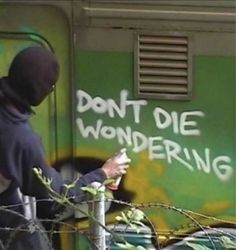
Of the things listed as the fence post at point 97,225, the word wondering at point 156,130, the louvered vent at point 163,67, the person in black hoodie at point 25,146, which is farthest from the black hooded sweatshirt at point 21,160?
the fence post at point 97,225

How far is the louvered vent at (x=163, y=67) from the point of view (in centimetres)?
473

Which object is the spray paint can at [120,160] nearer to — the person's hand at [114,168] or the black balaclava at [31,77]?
the person's hand at [114,168]

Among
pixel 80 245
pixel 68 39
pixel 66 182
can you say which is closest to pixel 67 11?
pixel 68 39

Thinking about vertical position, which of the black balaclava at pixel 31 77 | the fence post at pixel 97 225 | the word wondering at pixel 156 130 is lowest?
the fence post at pixel 97 225

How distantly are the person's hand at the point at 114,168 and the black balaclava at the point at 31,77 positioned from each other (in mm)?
463

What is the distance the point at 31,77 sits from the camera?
190 inches

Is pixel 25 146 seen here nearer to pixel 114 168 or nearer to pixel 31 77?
pixel 31 77

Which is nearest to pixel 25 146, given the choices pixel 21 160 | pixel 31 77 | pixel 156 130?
pixel 21 160

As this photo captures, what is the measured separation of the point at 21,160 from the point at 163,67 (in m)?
0.85

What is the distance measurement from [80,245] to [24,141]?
23.4 inches

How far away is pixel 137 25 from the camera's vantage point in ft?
15.4

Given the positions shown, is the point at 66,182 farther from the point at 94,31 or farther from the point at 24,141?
the point at 94,31

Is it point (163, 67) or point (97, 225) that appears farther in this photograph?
point (163, 67)

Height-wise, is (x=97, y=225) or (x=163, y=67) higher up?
(x=163, y=67)
